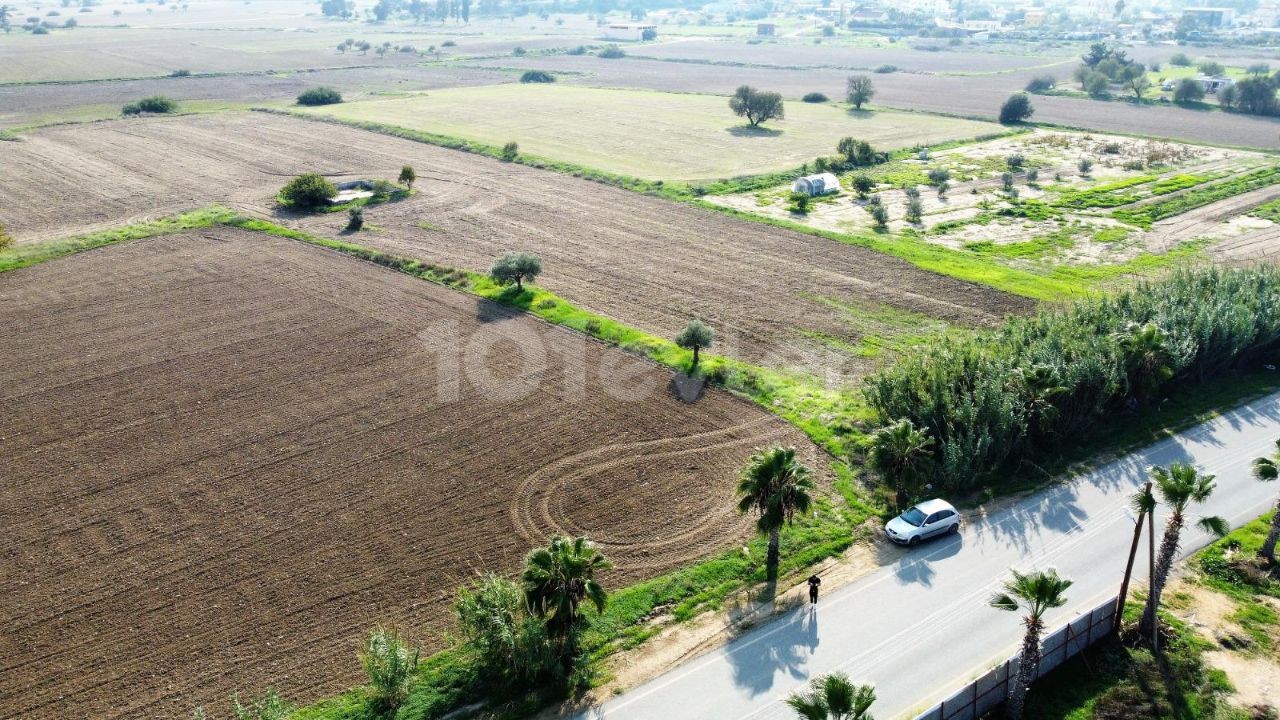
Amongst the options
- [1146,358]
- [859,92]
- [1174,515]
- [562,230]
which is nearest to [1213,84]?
[859,92]

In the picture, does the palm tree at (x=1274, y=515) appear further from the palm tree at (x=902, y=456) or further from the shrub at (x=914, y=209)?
the shrub at (x=914, y=209)

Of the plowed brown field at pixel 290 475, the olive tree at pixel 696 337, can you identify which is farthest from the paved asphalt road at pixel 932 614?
the olive tree at pixel 696 337

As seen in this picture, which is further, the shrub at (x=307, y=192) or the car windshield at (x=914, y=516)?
the shrub at (x=307, y=192)

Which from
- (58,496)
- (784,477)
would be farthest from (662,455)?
(58,496)

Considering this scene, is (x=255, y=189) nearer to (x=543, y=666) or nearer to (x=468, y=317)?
(x=468, y=317)

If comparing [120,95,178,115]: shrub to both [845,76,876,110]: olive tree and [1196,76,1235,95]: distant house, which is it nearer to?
[845,76,876,110]: olive tree

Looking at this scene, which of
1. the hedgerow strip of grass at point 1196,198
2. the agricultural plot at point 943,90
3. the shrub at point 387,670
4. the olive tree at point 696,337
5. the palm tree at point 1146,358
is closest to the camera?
the shrub at point 387,670
